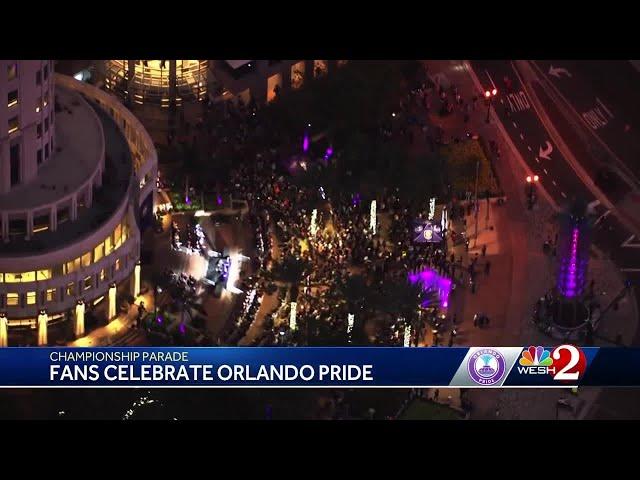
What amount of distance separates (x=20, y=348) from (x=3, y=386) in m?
3.61

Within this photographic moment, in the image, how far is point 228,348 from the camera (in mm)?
199625

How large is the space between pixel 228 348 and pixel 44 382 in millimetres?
13118

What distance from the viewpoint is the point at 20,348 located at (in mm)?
197750

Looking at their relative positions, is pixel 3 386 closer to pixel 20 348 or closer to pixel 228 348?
pixel 20 348

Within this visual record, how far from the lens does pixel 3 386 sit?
655 ft

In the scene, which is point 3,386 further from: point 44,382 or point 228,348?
point 228,348

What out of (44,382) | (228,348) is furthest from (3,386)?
(228,348)

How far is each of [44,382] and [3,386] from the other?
3116mm

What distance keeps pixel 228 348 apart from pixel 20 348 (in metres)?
14.6

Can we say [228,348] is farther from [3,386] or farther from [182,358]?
[3,386]

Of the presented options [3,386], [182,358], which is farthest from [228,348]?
[3,386]

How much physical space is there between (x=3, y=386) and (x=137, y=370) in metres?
9.51

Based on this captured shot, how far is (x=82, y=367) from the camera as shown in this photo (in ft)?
653
